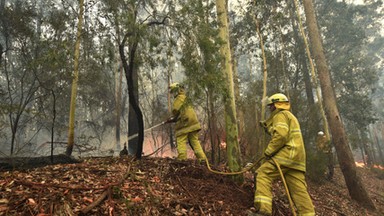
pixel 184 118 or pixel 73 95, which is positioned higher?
pixel 73 95

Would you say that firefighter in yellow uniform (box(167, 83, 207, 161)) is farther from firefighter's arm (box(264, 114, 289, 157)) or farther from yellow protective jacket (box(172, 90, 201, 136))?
firefighter's arm (box(264, 114, 289, 157))

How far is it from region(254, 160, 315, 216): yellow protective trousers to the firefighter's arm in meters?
0.19

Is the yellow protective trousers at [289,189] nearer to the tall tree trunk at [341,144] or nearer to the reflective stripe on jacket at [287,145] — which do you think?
the reflective stripe on jacket at [287,145]

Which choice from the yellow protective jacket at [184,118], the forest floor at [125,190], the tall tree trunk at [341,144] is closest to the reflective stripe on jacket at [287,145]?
the forest floor at [125,190]

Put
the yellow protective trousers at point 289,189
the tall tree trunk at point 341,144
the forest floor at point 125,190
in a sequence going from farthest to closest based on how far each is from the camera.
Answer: the tall tree trunk at point 341,144, the yellow protective trousers at point 289,189, the forest floor at point 125,190

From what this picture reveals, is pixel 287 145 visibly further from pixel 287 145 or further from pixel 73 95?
pixel 73 95

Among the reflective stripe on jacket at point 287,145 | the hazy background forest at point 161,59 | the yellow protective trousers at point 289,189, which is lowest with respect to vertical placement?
the yellow protective trousers at point 289,189

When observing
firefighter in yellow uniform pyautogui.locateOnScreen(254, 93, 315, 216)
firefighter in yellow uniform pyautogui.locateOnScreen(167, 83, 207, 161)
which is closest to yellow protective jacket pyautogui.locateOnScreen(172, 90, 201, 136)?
firefighter in yellow uniform pyautogui.locateOnScreen(167, 83, 207, 161)

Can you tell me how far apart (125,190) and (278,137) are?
2400 millimetres

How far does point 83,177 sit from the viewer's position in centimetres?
456

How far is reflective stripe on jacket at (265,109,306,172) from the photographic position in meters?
4.26

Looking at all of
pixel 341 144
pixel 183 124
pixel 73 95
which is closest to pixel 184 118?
pixel 183 124

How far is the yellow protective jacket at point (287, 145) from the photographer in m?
4.26

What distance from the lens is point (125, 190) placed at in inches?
166
